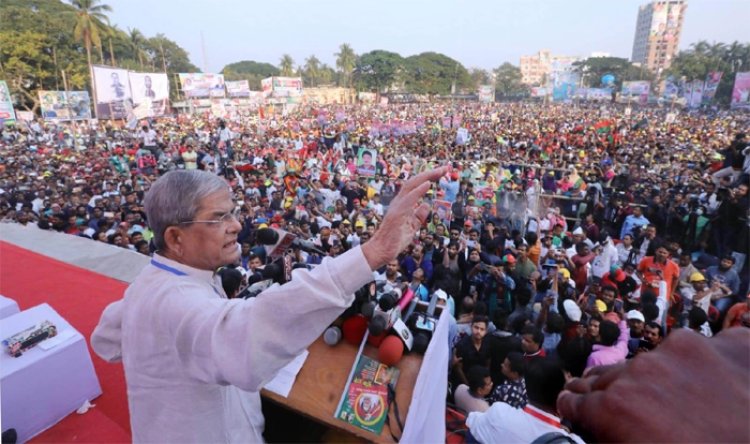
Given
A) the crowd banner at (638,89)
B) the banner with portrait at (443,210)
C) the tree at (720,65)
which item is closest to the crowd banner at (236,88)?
the banner with portrait at (443,210)

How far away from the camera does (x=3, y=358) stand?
73.9 inches

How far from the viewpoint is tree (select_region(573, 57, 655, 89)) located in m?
66.9

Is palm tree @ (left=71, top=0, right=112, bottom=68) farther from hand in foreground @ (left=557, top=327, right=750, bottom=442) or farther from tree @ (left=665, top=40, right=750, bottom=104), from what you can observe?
tree @ (left=665, top=40, right=750, bottom=104)

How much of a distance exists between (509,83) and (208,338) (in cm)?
9133

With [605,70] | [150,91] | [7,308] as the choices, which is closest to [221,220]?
[7,308]

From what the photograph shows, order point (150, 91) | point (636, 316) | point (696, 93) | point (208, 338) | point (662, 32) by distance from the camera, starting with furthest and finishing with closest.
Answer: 1. point (662, 32)
2. point (696, 93)
3. point (150, 91)
4. point (636, 316)
5. point (208, 338)

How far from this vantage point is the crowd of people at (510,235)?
3.52 meters

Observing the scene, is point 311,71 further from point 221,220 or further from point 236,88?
point 221,220

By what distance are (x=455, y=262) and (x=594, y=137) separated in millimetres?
16716

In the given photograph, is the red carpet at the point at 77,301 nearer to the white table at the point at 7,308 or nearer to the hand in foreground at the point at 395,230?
the white table at the point at 7,308

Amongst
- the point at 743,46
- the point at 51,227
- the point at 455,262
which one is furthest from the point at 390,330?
the point at 743,46

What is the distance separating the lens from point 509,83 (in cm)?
8269

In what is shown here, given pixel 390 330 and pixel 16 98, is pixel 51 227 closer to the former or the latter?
pixel 390 330

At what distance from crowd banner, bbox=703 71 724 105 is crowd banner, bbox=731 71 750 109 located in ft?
13.7
